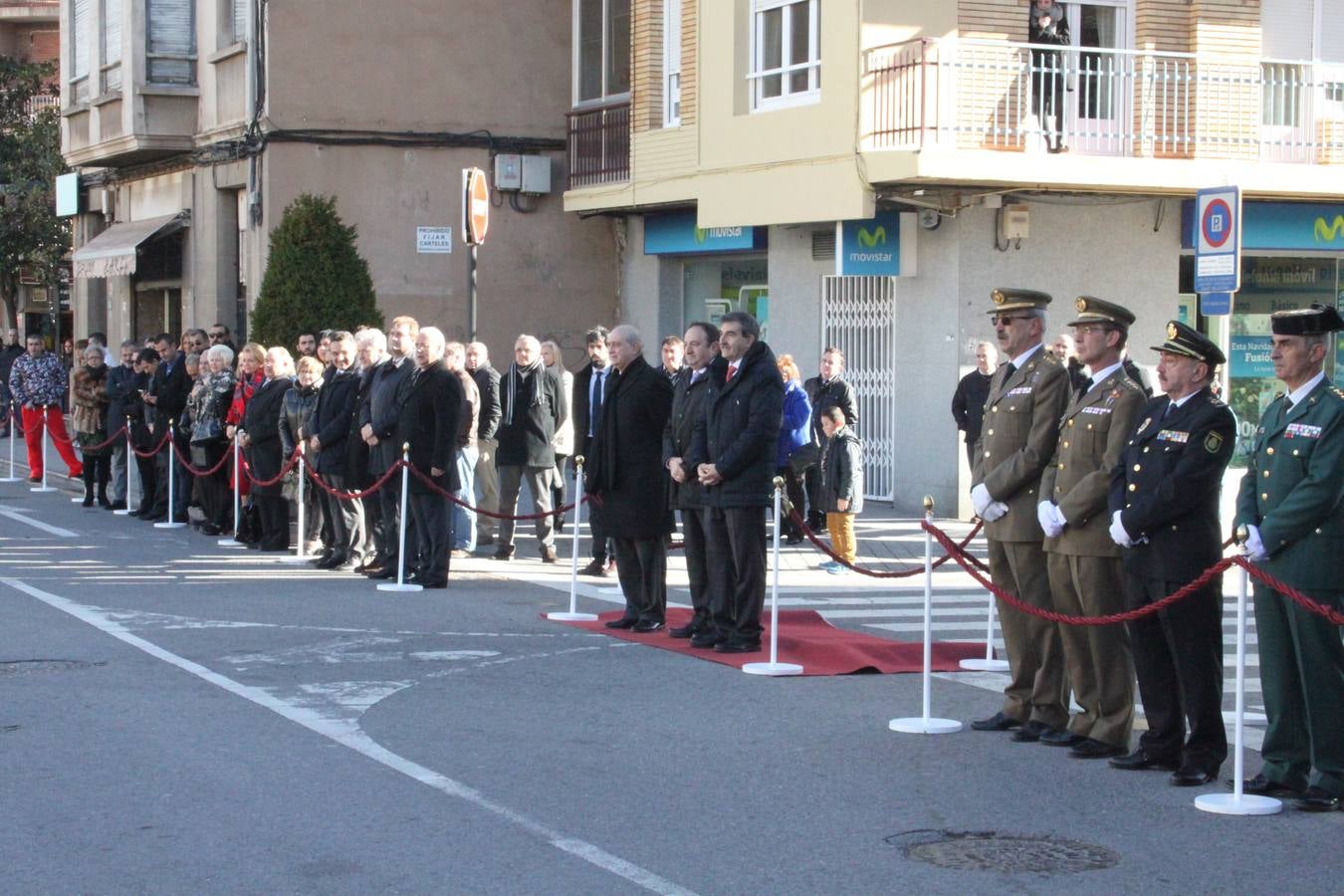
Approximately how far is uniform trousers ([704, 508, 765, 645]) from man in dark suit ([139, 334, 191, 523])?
9.98 m

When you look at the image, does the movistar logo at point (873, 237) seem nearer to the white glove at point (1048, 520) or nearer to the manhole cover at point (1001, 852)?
the white glove at point (1048, 520)

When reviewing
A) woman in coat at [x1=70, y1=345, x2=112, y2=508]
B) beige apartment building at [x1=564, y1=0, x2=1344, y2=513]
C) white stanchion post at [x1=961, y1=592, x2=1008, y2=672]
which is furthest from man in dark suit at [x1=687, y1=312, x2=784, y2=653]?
woman in coat at [x1=70, y1=345, x2=112, y2=508]

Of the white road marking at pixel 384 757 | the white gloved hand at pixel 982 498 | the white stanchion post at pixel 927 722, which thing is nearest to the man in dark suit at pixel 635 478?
the white road marking at pixel 384 757

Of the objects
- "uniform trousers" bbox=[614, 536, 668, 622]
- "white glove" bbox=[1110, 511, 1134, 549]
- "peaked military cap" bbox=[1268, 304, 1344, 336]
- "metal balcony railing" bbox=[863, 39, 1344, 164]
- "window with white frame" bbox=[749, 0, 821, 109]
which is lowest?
"uniform trousers" bbox=[614, 536, 668, 622]

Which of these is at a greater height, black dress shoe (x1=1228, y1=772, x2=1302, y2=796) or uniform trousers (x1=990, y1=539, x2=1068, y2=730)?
uniform trousers (x1=990, y1=539, x2=1068, y2=730)

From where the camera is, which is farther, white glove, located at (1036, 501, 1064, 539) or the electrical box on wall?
the electrical box on wall

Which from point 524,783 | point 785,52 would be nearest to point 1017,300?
point 524,783

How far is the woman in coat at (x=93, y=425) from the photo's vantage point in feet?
71.8

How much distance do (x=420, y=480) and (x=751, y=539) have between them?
13.1 ft

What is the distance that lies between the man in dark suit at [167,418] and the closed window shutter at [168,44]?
1081cm

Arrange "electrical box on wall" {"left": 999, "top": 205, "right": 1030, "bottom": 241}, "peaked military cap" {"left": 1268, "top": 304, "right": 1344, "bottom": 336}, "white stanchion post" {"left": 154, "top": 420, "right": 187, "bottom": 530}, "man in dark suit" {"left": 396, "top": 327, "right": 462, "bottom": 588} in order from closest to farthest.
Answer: "peaked military cap" {"left": 1268, "top": 304, "right": 1344, "bottom": 336} → "man in dark suit" {"left": 396, "top": 327, "right": 462, "bottom": 588} → "white stanchion post" {"left": 154, "top": 420, "right": 187, "bottom": 530} → "electrical box on wall" {"left": 999, "top": 205, "right": 1030, "bottom": 241}

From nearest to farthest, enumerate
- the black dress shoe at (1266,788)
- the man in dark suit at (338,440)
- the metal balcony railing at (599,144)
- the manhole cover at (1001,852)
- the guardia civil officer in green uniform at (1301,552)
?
the manhole cover at (1001,852) < the guardia civil officer in green uniform at (1301,552) < the black dress shoe at (1266,788) < the man in dark suit at (338,440) < the metal balcony railing at (599,144)

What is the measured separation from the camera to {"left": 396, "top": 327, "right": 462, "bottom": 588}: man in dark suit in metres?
14.7

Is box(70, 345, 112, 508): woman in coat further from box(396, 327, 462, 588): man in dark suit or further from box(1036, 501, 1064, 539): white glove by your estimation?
box(1036, 501, 1064, 539): white glove
